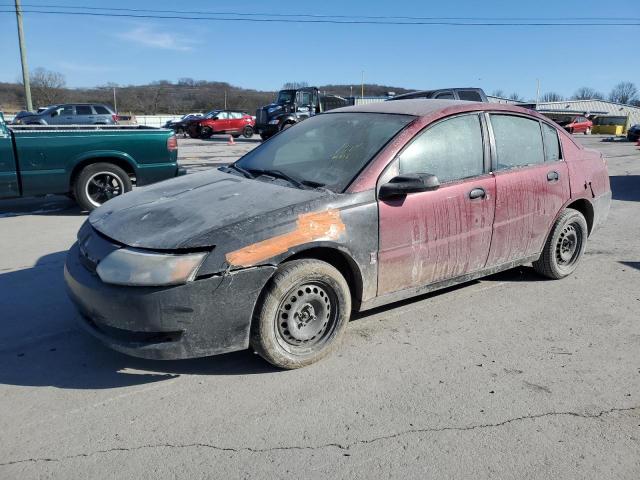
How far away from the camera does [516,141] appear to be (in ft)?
14.2

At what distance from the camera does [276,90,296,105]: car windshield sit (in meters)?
26.1

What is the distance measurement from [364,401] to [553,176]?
2814 millimetres

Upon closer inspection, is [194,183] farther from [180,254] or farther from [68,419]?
[68,419]

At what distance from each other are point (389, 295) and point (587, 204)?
2.58m

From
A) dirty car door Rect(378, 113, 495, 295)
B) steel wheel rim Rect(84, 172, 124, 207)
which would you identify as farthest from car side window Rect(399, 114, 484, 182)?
steel wheel rim Rect(84, 172, 124, 207)

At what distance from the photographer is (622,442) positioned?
2.54 m

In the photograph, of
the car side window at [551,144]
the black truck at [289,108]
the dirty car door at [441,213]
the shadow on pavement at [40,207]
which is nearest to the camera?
the dirty car door at [441,213]

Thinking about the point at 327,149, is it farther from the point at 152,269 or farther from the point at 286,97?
the point at 286,97

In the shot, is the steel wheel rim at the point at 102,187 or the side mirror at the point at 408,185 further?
the steel wheel rim at the point at 102,187

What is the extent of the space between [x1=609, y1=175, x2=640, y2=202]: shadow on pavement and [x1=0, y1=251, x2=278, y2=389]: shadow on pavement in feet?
29.4

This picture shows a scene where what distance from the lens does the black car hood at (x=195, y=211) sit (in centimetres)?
293

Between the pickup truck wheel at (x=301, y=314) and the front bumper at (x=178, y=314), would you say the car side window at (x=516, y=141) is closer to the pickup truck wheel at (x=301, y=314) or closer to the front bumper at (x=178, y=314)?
the pickup truck wheel at (x=301, y=314)

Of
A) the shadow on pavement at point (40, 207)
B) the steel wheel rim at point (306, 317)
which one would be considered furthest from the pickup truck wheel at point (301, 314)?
the shadow on pavement at point (40, 207)

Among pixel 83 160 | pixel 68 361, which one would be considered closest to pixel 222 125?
pixel 83 160
